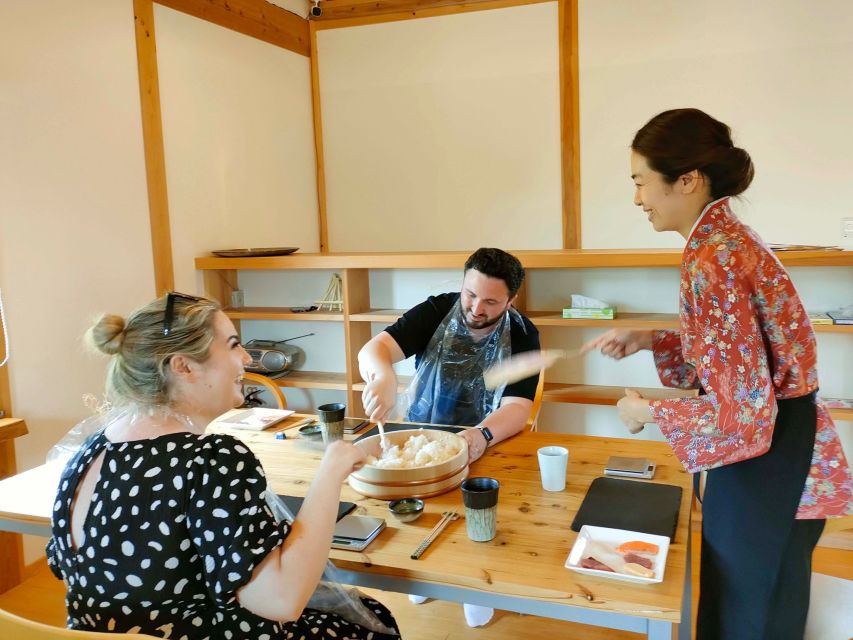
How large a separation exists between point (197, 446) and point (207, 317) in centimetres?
26

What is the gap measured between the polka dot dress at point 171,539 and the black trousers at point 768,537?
904 mm

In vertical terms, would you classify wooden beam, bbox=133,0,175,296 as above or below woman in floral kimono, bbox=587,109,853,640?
above

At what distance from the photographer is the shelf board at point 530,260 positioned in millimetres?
2754

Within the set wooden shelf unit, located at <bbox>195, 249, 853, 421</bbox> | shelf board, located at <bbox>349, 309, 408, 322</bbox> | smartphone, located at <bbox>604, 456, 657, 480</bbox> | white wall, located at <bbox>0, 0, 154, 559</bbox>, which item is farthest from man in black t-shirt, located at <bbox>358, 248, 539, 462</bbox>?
white wall, located at <bbox>0, 0, 154, 559</bbox>

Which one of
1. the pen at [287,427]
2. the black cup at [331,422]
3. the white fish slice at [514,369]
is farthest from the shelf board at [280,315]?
the black cup at [331,422]

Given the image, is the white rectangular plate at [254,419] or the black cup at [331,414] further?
the white rectangular plate at [254,419]

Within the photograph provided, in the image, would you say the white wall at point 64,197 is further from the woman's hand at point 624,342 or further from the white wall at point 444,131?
the woman's hand at point 624,342

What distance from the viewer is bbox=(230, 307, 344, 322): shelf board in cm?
354

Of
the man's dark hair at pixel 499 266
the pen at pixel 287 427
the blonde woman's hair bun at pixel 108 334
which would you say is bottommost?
the pen at pixel 287 427

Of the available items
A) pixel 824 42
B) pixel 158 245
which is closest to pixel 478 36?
pixel 824 42

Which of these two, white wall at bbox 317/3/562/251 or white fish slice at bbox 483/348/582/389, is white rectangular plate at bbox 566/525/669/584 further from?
white wall at bbox 317/3/562/251

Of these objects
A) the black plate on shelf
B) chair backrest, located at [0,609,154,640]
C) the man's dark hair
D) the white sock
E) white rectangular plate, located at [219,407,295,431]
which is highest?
the black plate on shelf

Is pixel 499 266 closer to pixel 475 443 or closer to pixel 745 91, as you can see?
pixel 475 443

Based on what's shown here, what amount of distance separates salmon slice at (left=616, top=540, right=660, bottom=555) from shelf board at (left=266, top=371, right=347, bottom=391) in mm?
2296
